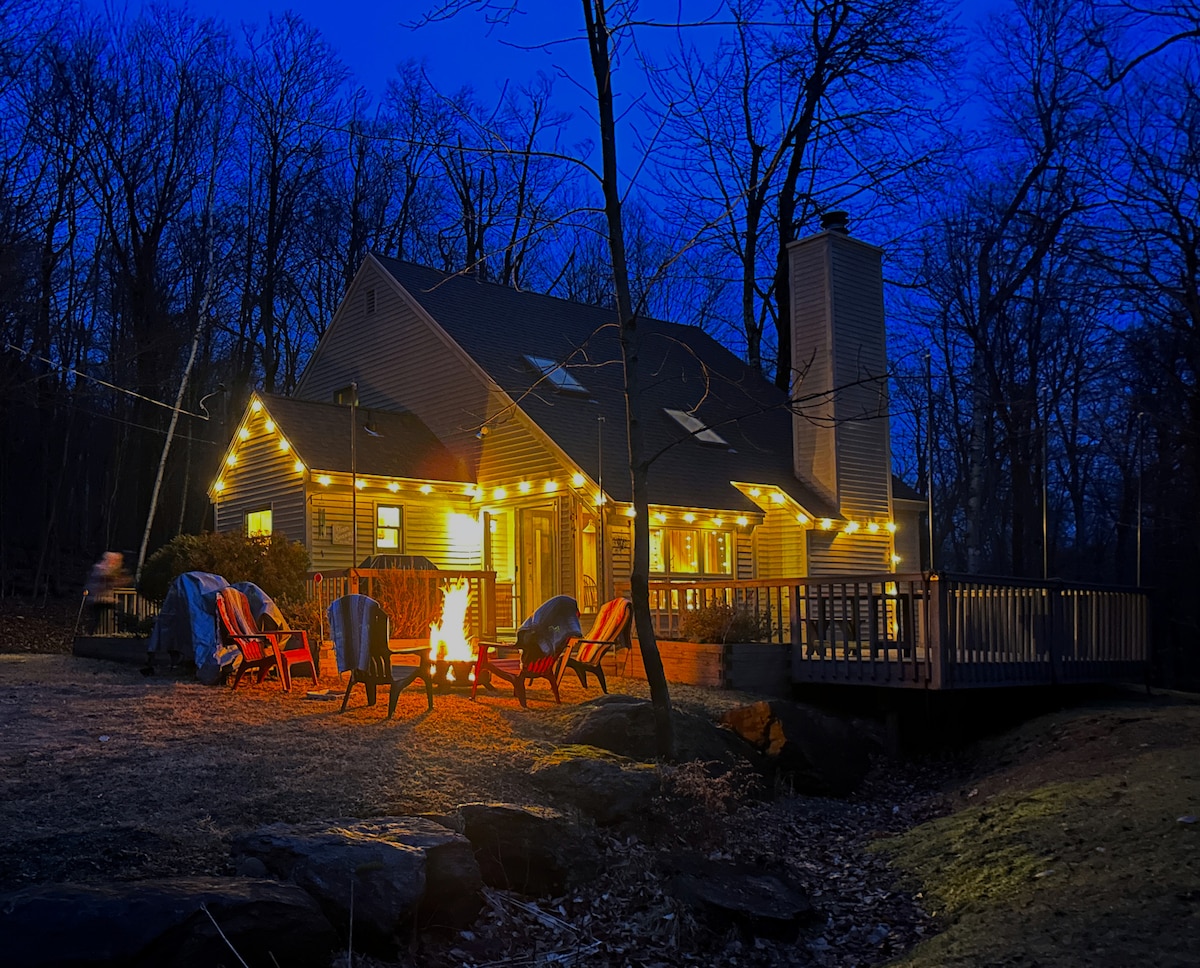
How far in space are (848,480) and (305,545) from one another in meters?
9.55

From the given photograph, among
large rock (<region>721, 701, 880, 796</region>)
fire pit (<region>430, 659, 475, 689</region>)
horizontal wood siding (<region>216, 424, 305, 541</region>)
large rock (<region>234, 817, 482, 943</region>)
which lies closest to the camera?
large rock (<region>234, 817, 482, 943</region>)

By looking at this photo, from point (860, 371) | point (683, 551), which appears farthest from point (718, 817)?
point (860, 371)

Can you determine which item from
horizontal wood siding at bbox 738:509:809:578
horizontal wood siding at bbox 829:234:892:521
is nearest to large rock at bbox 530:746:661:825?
horizontal wood siding at bbox 738:509:809:578

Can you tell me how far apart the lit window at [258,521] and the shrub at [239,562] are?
2945mm

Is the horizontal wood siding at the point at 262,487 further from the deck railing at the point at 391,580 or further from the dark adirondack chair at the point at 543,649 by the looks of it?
the dark adirondack chair at the point at 543,649

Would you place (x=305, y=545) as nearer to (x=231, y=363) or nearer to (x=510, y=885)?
(x=510, y=885)

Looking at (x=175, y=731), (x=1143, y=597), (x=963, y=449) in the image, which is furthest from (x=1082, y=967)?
(x=963, y=449)

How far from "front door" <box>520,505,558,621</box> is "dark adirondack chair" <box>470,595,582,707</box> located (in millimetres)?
6986

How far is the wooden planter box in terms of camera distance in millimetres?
11914

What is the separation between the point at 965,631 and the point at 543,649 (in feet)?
13.8

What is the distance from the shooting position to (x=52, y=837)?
5.12 meters

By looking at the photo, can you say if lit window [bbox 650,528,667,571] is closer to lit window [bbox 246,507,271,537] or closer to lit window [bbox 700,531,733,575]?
lit window [bbox 700,531,733,575]

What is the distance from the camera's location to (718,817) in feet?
24.8

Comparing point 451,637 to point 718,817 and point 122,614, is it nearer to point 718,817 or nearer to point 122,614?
point 718,817
